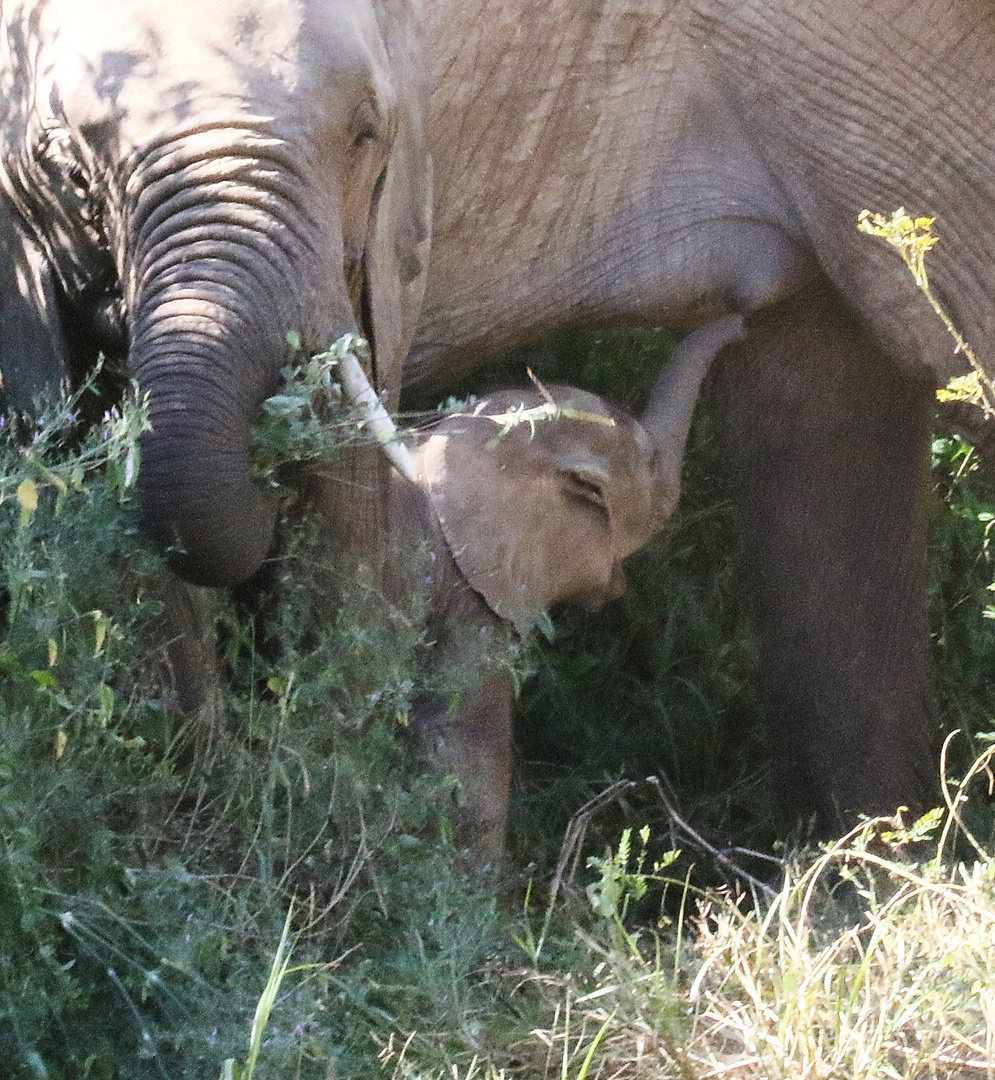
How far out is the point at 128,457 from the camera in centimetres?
226

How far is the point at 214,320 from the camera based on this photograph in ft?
8.06

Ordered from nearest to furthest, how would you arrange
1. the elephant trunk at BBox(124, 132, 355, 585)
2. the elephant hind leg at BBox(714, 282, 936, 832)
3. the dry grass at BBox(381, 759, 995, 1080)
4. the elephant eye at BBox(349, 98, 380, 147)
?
the dry grass at BBox(381, 759, 995, 1080)
the elephant trunk at BBox(124, 132, 355, 585)
the elephant eye at BBox(349, 98, 380, 147)
the elephant hind leg at BBox(714, 282, 936, 832)

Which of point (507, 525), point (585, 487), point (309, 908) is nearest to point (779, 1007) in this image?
Answer: point (309, 908)

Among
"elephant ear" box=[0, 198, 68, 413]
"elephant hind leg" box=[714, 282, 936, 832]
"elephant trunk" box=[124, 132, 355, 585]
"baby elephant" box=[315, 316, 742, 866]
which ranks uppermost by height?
"elephant trunk" box=[124, 132, 355, 585]

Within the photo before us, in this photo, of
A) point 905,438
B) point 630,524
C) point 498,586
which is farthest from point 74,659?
point 905,438

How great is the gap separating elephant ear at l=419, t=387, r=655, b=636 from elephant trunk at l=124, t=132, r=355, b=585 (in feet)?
2.27

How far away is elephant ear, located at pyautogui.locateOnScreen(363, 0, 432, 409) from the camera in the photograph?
2.94m

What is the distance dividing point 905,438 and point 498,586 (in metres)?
0.97

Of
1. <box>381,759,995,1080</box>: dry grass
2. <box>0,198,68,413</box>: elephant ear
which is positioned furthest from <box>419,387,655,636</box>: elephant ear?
<box>381,759,995,1080</box>: dry grass

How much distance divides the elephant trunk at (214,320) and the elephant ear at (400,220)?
0.29m

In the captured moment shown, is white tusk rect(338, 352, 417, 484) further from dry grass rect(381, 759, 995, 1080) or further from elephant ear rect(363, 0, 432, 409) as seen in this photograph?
dry grass rect(381, 759, 995, 1080)

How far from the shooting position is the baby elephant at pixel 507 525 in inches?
126

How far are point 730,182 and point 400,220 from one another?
2.41 ft

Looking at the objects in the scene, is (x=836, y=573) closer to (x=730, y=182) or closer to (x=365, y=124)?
(x=730, y=182)
